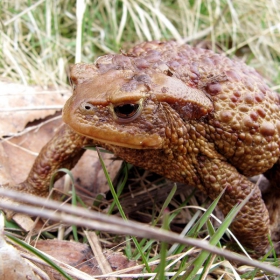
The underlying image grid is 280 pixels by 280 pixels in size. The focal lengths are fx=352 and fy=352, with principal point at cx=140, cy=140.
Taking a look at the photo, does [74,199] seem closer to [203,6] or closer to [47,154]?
[47,154]

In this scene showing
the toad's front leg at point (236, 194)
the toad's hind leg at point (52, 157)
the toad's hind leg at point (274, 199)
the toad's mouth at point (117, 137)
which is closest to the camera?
the toad's mouth at point (117, 137)

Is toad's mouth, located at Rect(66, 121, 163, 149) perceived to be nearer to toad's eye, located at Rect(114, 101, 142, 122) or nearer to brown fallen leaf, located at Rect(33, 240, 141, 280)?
toad's eye, located at Rect(114, 101, 142, 122)

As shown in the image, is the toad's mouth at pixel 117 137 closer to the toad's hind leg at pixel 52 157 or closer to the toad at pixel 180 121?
the toad at pixel 180 121

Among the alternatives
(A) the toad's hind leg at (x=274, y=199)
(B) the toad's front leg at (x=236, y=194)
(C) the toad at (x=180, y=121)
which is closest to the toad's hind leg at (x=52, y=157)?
Result: (C) the toad at (x=180, y=121)

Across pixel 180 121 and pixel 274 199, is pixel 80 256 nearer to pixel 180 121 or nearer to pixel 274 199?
pixel 180 121

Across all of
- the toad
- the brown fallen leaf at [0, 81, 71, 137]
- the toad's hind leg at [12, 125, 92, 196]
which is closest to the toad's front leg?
the toad

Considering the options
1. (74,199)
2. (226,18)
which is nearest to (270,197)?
(74,199)
